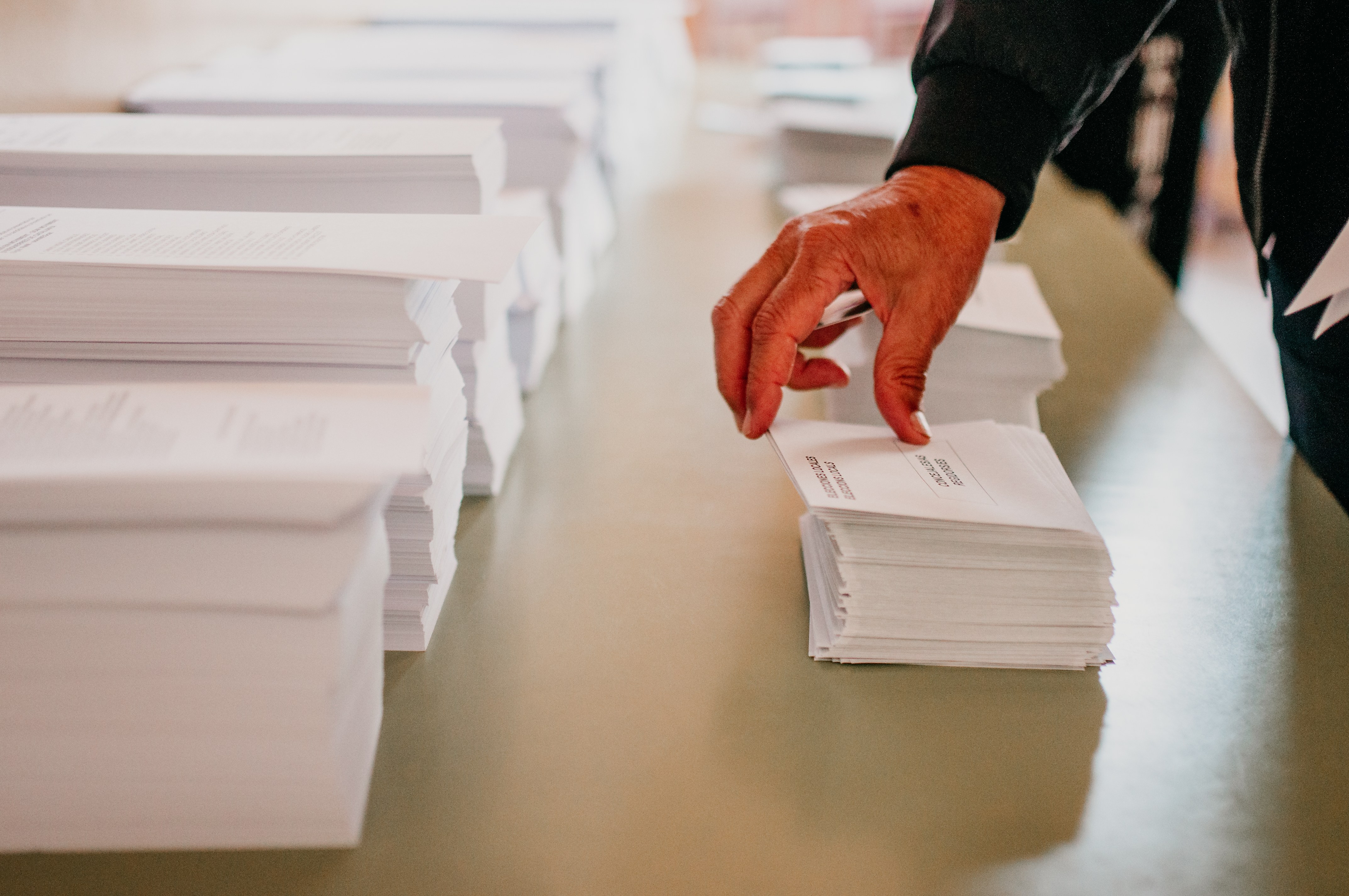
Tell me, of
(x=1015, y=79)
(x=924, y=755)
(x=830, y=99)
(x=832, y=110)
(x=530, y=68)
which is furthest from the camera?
(x=830, y=99)

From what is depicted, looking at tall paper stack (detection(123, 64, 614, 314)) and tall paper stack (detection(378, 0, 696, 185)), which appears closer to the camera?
tall paper stack (detection(123, 64, 614, 314))

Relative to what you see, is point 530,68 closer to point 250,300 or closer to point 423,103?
point 423,103

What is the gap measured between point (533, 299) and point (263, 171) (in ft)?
0.97

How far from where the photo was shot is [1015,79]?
895 millimetres

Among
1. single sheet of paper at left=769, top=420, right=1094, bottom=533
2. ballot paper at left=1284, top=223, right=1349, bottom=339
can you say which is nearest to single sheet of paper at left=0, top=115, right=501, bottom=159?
single sheet of paper at left=769, top=420, right=1094, bottom=533

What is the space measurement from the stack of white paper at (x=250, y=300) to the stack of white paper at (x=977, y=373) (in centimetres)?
41

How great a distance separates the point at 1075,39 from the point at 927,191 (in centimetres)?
21

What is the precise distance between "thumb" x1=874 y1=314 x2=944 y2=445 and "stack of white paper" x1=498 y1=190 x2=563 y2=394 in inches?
14.6

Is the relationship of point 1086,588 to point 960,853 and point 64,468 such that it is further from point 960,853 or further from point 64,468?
point 64,468

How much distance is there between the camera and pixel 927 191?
0.84 metres

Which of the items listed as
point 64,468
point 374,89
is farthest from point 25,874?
point 374,89

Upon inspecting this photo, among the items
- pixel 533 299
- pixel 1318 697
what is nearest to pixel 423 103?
pixel 533 299

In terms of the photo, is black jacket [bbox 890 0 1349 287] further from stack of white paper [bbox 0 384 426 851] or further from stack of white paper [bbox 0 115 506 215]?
Answer: stack of white paper [bbox 0 384 426 851]

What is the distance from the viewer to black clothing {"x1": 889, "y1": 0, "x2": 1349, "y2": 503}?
2.84 feet
